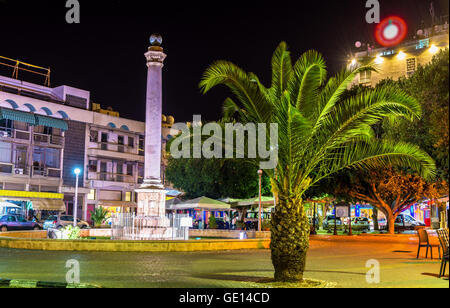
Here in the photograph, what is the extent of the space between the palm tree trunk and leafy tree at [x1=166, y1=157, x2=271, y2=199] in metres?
30.8

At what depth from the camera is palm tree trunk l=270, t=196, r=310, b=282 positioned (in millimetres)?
10555

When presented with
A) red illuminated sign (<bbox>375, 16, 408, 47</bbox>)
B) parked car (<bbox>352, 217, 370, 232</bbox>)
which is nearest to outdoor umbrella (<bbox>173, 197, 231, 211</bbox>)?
parked car (<bbox>352, 217, 370, 232</bbox>)

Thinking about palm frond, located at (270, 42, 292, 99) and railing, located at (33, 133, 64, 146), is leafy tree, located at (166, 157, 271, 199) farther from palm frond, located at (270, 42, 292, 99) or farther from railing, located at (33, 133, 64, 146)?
palm frond, located at (270, 42, 292, 99)

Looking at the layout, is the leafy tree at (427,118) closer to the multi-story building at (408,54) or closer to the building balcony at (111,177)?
the multi-story building at (408,54)

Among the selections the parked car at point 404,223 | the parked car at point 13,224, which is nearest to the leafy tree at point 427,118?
the parked car at point 404,223

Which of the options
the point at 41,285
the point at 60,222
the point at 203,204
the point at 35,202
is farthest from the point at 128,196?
the point at 41,285

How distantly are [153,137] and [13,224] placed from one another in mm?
17008

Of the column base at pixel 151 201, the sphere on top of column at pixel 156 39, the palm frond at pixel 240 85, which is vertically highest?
the sphere on top of column at pixel 156 39

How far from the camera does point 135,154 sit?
190 feet

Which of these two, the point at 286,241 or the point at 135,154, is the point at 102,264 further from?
the point at 135,154

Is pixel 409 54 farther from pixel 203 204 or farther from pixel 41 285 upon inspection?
pixel 41 285

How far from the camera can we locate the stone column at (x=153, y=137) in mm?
24312

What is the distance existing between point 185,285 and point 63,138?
42.7m

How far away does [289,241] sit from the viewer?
1060 centimetres
